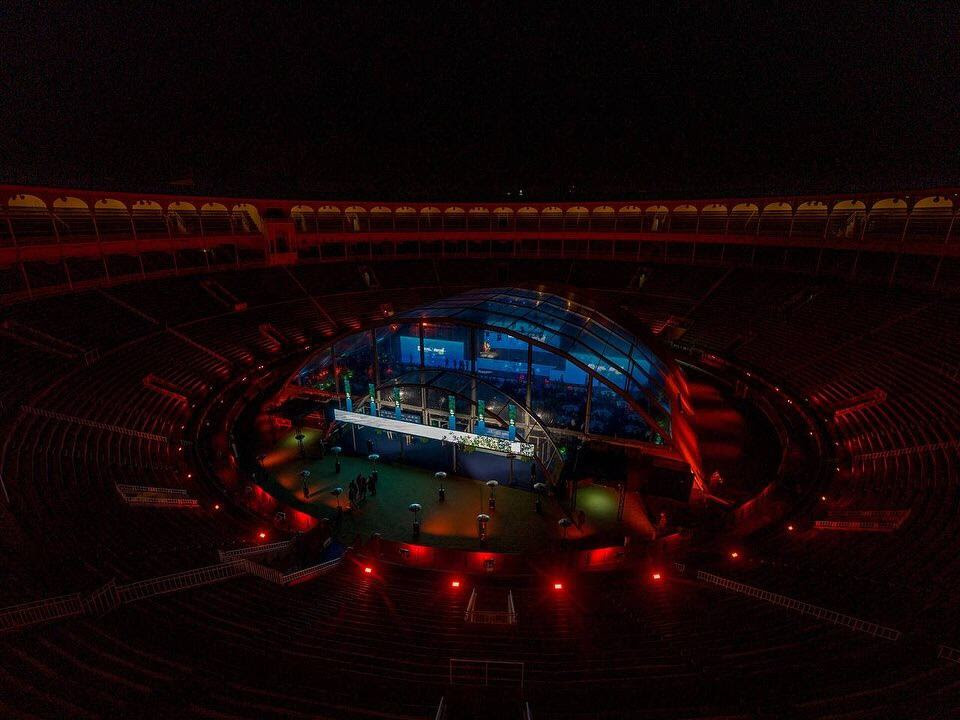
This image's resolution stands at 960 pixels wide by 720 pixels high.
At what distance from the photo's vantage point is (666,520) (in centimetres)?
1465

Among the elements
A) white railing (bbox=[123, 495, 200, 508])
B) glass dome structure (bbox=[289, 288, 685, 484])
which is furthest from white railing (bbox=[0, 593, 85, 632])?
glass dome structure (bbox=[289, 288, 685, 484])

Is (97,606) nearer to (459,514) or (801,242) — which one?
(459,514)

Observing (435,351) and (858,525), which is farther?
(435,351)

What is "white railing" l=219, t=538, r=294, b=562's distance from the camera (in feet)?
36.2

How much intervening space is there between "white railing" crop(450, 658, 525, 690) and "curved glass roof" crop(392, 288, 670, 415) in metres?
11.1

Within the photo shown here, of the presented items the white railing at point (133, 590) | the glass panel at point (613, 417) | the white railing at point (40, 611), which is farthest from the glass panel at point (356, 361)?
the white railing at point (40, 611)

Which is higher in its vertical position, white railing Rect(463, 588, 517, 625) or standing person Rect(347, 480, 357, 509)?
white railing Rect(463, 588, 517, 625)

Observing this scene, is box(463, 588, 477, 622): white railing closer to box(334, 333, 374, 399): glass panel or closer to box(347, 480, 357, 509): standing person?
box(347, 480, 357, 509): standing person

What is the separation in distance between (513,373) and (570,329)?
11.0 ft

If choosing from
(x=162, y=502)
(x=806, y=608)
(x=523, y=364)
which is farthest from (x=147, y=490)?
(x=806, y=608)

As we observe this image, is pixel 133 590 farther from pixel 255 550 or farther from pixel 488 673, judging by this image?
pixel 488 673

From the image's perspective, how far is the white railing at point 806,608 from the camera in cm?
789

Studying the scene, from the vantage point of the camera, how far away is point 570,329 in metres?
19.6

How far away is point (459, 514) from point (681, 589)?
7.70 metres
